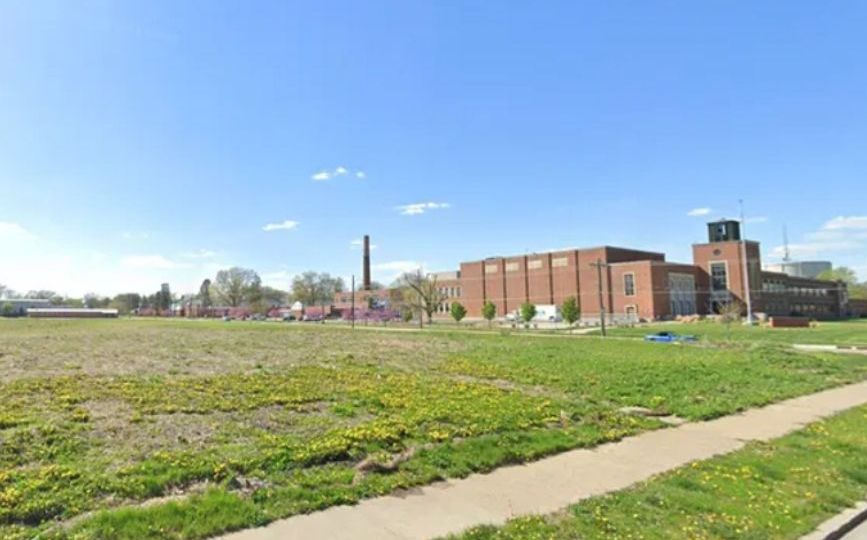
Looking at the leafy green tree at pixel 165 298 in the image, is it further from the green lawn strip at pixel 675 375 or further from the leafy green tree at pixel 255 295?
the green lawn strip at pixel 675 375

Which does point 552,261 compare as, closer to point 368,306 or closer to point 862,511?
point 368,306

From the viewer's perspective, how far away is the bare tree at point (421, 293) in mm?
92250

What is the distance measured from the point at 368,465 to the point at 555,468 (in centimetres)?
283

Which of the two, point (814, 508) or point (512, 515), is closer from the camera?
point (512, 515)

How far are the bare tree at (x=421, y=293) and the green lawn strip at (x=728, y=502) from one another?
79615 millimetres

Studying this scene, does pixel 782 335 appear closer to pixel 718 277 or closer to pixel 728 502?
pixel 728 502

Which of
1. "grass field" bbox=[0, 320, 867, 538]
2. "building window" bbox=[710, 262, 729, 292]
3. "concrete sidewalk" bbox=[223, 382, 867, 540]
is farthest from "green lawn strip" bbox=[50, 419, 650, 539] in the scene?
"building window" bbox=[710, 262, 729, 292]

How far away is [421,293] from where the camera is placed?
3593 inches

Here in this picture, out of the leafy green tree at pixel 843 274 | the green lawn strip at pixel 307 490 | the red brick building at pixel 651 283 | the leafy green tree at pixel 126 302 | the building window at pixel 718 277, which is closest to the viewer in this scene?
the green lawn strip at pixel 307 490

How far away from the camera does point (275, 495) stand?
20.6 feet

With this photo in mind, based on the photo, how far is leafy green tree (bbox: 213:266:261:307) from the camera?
150 meters

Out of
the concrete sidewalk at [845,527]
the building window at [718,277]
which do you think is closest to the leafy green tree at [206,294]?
the building window at [718,277]

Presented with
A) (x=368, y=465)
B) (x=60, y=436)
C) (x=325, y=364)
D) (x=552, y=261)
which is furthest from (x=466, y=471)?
(x=552, y=261)

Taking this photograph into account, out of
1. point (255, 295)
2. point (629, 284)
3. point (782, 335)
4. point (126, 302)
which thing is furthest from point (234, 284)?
point (782, 335)
